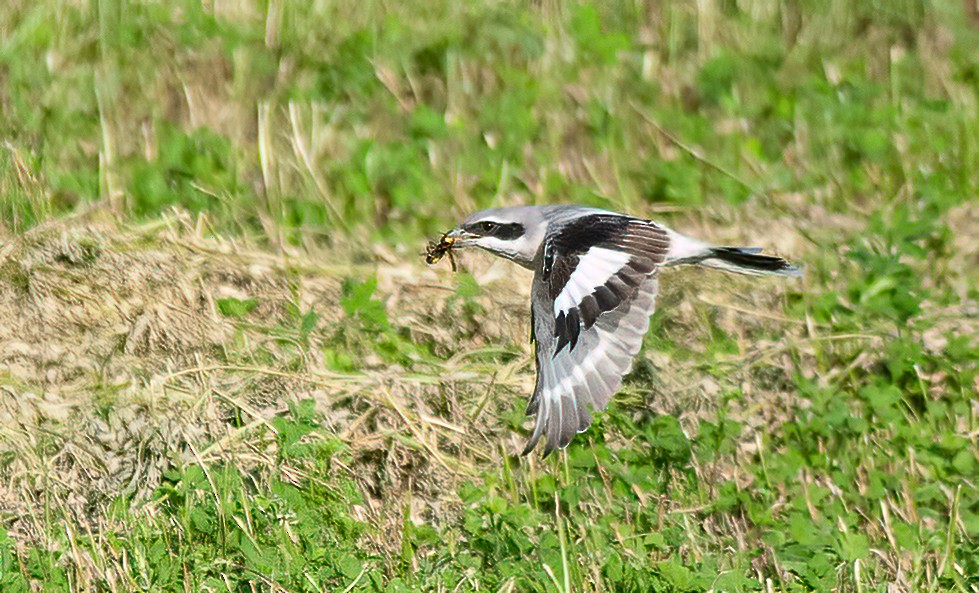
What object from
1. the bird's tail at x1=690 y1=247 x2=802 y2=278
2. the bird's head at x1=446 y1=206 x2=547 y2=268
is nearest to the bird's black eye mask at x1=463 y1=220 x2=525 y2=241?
the bird's head at x1=446 y1=206 x2=547 y2=268

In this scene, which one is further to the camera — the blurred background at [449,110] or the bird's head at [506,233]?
the blurred background at [449,110]

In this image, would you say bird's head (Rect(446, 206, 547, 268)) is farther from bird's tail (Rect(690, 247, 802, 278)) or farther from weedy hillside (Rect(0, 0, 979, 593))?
bird's tail (Rect(690, 247, 802, 278))

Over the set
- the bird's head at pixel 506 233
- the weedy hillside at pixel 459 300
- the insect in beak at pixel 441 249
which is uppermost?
the bird's head at pixel 506 233

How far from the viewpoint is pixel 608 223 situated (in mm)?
4648

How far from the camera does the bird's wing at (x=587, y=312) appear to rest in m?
4.20

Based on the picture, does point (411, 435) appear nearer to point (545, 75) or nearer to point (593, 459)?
point (593, 459)

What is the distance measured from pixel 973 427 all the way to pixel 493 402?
5.42ft

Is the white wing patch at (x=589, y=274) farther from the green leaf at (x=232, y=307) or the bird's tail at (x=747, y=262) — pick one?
the green leaf at (x=232, y=307)

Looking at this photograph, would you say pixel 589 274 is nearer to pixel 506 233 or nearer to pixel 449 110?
pixel 506 233

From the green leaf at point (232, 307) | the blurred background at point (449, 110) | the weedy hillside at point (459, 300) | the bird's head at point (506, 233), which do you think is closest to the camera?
the weedy hillside at point (459, 300)

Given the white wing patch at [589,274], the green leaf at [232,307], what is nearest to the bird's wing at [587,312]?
the white wing patch at [589,274]

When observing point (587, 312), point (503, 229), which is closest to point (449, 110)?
point (503, 229)

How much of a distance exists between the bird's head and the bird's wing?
28cm

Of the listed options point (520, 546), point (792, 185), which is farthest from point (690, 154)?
point (520, 546)
